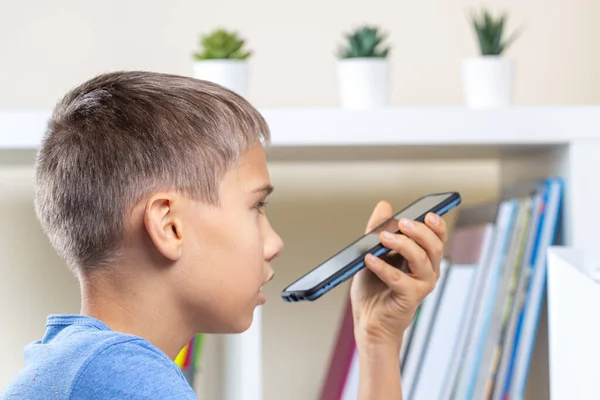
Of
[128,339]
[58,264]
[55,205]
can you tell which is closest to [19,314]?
[58,264]

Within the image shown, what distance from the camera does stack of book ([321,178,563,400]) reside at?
3.31 ft

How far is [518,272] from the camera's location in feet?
3.35

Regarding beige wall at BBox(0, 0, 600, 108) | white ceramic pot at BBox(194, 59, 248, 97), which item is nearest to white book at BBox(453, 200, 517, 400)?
white ceramic pot at BBox(194, 59, 248, 97)

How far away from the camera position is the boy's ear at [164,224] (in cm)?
65

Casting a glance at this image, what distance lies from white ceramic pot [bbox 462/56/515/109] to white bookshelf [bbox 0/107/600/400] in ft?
0.37

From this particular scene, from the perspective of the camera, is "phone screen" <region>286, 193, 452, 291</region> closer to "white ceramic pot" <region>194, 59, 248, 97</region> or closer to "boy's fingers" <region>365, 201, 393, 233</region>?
"boy's fingers" <region>365, 201, 393, 233</region>

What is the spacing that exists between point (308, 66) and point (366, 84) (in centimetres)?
37

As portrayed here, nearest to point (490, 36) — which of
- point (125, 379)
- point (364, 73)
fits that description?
point (364, 73)

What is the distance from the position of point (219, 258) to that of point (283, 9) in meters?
0.82

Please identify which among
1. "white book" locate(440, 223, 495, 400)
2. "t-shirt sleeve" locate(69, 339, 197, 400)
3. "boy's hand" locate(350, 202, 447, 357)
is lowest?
"white book" locate(440, 223, 495, 400)

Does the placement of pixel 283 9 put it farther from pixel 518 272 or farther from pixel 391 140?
pixel 518 272

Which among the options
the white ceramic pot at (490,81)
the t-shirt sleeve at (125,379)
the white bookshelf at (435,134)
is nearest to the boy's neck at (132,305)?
the t-shirt sleeve at (125,379)

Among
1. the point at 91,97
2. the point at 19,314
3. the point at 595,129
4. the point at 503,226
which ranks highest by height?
the point at 91,97

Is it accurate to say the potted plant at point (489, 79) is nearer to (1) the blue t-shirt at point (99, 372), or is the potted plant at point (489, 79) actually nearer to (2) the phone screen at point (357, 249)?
(2) the phone screen at point (357, 249)
